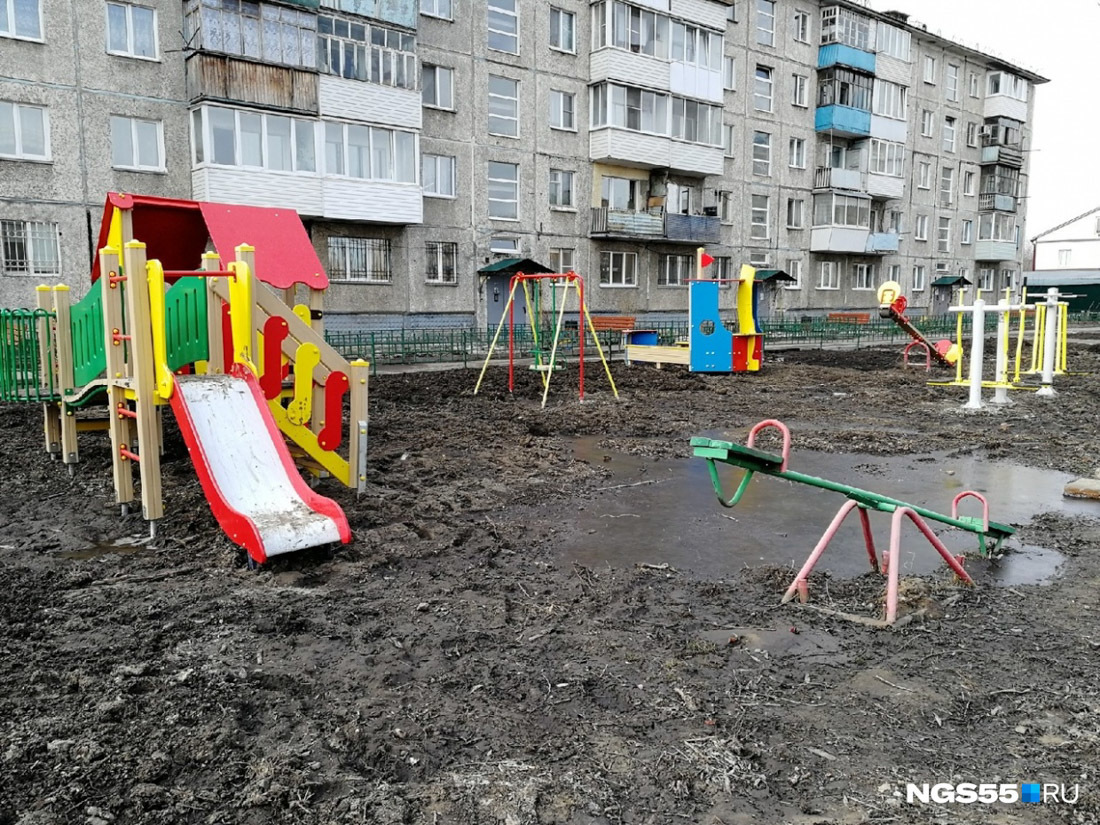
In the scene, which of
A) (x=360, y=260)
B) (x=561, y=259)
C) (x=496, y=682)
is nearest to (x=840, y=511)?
(x=496, y=682)

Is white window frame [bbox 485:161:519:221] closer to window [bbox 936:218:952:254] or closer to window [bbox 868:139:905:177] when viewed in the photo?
window [bbox 868:139:905:177]

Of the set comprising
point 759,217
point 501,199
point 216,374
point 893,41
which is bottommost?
point 216,374

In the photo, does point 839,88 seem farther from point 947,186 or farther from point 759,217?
point 947,186

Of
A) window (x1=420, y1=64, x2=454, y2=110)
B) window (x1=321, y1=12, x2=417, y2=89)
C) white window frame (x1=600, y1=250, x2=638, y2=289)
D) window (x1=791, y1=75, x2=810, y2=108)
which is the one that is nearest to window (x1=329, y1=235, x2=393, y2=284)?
window (x1=321, y1=12, x2=417, y2=89)

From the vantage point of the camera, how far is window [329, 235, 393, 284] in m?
24.7

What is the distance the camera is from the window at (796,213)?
36.9 meters

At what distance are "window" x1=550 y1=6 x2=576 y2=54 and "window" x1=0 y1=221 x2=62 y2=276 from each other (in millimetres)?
16797

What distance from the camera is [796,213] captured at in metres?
37.2

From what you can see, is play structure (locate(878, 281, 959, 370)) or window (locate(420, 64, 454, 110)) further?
window (locate(420, 64, 454, 110))

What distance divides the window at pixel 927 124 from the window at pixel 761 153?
1195 cm

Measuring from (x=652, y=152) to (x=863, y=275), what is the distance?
49.5 feet

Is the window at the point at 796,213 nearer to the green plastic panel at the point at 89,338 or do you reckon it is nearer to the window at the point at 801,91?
the window at the point at 801,91

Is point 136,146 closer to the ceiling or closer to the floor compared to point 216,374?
closer to the ceiling

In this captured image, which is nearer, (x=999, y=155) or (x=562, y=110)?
(x=562, y=110)
